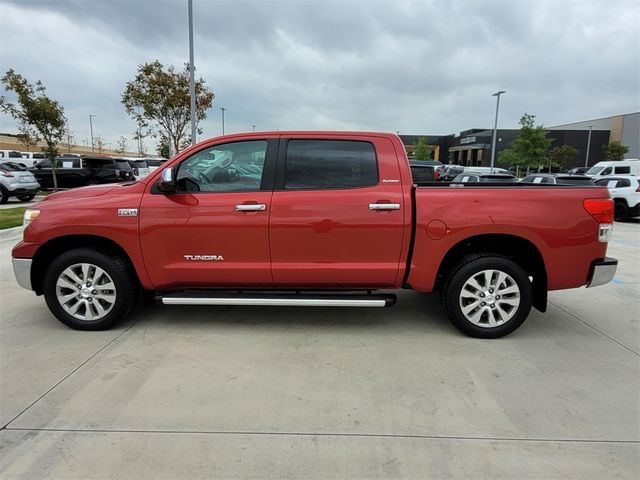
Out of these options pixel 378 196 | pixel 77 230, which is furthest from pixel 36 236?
pixel 378 196

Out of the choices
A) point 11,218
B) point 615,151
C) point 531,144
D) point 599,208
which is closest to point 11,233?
Result: point 11,218

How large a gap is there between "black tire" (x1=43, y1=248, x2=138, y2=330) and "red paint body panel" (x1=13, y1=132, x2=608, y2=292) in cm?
18

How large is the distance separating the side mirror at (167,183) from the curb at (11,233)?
7.47 meters

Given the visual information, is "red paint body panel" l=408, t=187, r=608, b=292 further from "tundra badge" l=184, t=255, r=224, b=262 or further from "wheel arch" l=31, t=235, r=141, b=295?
"wheel arch" l=31, t=235, r=141, b=295

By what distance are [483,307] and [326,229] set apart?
1.67 meters

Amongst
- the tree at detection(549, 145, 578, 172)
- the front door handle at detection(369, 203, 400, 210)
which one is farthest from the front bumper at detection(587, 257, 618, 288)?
the tree at detection(549, 145, 578, 172)

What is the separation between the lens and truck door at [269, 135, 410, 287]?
406cm

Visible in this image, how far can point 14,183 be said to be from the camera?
16031 mm

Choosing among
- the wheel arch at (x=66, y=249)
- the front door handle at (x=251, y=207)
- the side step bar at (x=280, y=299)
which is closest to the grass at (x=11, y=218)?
the wheel arch at (x=66, y=249)

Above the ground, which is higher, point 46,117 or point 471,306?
point 46,117

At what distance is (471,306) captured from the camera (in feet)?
13.7

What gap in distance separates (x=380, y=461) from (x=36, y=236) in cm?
373

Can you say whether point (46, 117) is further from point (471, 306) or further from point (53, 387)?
point (471, 306)

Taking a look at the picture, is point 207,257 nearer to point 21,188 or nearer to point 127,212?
point 127,212
